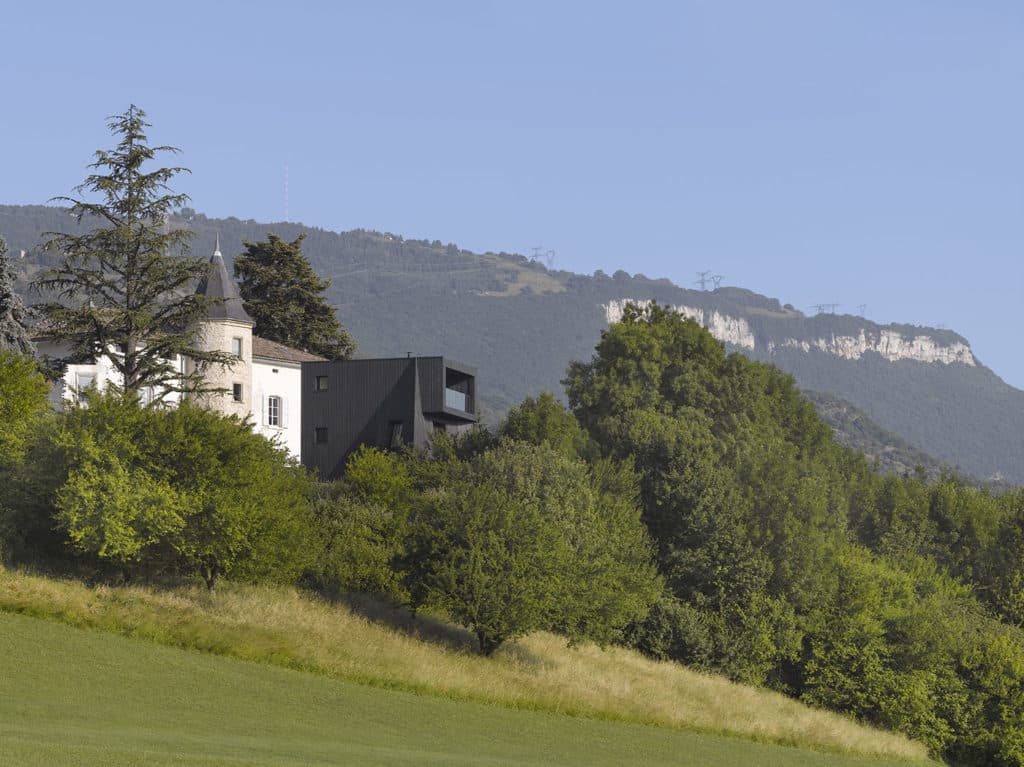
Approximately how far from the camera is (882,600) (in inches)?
2687

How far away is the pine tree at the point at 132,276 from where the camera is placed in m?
56.1

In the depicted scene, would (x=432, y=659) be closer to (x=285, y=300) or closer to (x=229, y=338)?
(x=229, y=338)

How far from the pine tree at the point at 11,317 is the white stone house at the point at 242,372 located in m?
10.5

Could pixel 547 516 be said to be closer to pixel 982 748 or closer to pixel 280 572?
pixel 280 572

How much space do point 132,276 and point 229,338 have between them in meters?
20.7

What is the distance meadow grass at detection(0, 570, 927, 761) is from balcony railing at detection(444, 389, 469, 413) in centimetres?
2233

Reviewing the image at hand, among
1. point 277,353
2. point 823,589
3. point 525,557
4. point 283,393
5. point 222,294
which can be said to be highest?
point 222,294

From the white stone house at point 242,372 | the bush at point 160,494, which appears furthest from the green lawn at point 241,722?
the white stone house at point 242,372

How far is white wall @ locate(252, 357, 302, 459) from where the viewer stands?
7981 centimetres

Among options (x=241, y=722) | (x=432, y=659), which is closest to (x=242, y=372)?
(x=432, y=659)

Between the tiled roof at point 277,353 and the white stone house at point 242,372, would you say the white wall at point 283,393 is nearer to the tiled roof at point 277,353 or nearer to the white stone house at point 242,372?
the white stone house at point 242,372

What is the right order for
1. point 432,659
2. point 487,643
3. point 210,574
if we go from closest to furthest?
point 432,659 → point 210,574 → point 487,643

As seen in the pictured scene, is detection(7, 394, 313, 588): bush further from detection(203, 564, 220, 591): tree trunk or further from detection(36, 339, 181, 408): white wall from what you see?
detection(36, 339, 181, 408): white wall

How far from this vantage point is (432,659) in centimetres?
4812
